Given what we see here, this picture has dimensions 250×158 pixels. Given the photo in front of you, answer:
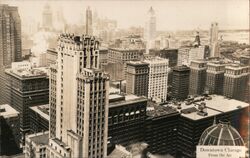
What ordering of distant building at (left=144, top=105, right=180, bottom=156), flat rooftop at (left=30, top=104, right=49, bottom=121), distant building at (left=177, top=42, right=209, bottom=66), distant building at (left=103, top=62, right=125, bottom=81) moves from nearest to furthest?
flat rooftop at (left=30, top=104, right=49, bottom=121) → distant building at (left=144, top=105, right=180, bottom=156) → distant building at (left=103, top=62, right=125, bottom=81) → distant building at (left=177, top=42, right=209, bottom=66)

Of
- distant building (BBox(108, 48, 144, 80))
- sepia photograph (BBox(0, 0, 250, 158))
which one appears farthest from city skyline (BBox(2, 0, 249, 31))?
distant building (BBox(108, 48, 144, 80))

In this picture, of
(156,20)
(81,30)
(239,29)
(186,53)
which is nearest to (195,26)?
(156,20)

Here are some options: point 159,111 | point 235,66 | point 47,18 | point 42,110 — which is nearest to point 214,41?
point 235,66

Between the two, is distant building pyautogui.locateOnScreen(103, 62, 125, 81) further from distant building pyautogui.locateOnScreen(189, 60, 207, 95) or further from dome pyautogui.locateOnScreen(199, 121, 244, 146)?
dome pyautogui.locateOnScreen(199, 121, 244, 146)

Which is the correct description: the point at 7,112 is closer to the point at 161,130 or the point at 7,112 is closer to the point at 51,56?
the point at 51,56

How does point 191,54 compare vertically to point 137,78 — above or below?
above

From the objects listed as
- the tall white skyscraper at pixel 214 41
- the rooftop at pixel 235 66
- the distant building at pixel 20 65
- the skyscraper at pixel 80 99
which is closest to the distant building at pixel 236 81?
the rooftop at pixel 235 66
